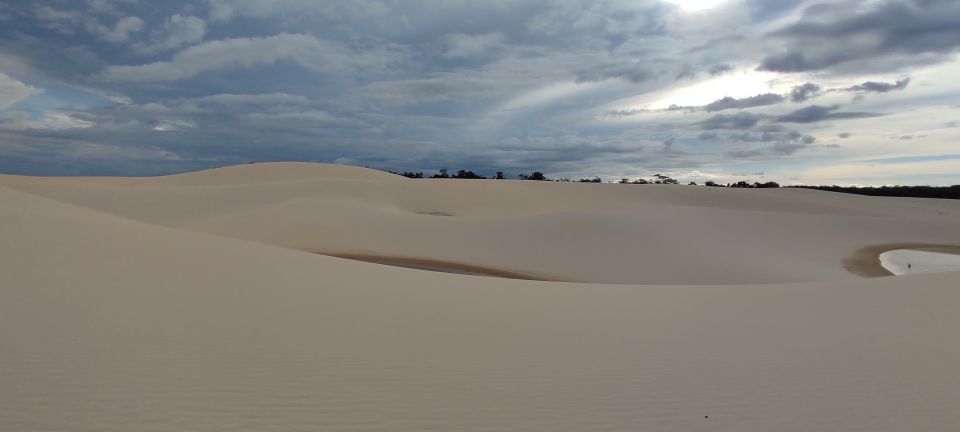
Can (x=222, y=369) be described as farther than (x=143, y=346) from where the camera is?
No

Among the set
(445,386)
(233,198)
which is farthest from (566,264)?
(233,198)

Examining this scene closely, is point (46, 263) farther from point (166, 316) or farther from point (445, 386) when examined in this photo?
point (445, 386)

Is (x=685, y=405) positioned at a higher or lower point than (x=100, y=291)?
lower

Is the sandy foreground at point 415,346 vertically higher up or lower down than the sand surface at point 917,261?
higher up

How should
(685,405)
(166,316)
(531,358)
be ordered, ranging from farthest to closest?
(166,316) → (531,358) → (685,405)

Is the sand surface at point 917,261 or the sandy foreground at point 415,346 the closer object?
the sandy foreground at point 415,346

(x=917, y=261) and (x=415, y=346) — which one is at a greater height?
(x=415, y=346)

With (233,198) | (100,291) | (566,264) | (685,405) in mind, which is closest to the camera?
(685,405)

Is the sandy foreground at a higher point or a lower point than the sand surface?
higher

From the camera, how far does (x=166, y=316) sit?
18.4ft

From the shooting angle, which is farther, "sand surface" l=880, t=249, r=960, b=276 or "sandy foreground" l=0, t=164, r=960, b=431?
"sand surface" l=880, t=249, r=960, b=276

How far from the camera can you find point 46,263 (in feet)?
22.9

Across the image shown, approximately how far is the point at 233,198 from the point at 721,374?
2684cm

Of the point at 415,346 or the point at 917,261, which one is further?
the point at 917,261
